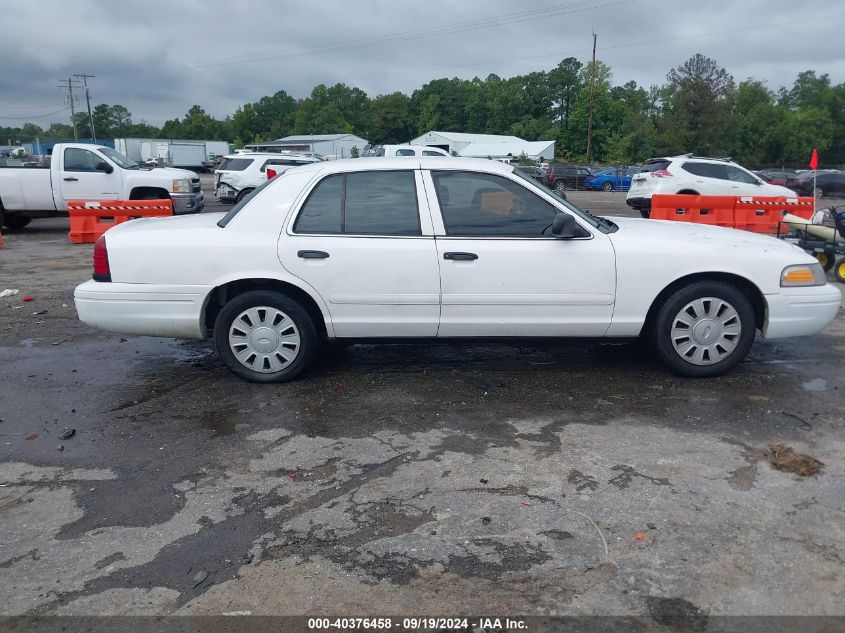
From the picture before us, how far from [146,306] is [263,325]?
86cm

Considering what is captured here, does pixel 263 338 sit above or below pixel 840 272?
above

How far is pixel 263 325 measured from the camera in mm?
5234

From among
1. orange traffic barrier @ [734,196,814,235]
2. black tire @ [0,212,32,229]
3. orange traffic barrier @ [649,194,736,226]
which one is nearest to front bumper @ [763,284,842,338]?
orange traffic barrier @ [649,194,736,226]

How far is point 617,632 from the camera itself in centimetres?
263

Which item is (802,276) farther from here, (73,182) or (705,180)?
(73,182)

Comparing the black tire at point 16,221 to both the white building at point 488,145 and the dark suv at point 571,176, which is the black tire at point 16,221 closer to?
the dark suv at point 571,176

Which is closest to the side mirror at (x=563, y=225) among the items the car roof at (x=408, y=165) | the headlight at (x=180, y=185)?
the car roof at (x=408, y=165)

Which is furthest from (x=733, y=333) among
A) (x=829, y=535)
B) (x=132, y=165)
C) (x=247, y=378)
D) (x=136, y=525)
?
(x=132, y=165)

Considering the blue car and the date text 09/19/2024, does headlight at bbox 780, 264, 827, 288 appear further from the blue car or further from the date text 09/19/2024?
the blue car

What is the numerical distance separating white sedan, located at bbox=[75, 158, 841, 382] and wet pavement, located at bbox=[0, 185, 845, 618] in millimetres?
388

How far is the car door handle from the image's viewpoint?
508 cm

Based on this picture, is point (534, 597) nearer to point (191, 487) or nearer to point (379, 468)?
point (379, 468)

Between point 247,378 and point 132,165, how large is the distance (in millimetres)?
12474

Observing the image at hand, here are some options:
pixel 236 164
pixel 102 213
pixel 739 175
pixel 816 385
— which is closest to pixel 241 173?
pixel 236 164
